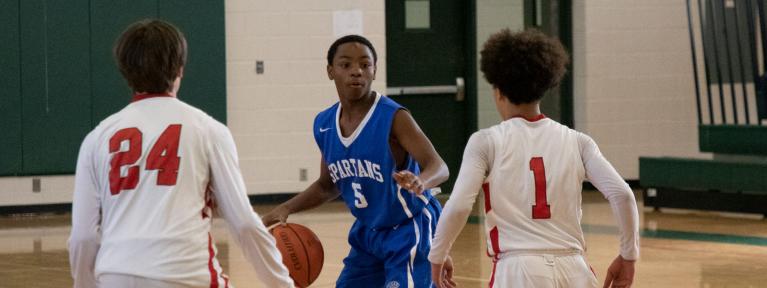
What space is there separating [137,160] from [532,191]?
964 mm

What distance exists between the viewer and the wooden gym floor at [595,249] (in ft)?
22.6

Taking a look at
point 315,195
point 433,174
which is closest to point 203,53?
point 315,195

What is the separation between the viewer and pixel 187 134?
110 inches

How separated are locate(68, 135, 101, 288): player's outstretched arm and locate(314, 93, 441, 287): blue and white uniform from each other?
149cm

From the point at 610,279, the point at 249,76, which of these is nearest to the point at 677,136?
the point at 249,76

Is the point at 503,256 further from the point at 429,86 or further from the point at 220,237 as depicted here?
the point at 429,86

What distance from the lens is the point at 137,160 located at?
278 centimetres

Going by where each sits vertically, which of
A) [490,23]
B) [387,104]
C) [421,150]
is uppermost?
[490,23]

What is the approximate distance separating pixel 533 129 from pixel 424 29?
8.12 meters

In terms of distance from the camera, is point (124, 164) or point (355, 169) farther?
point (355, 169)

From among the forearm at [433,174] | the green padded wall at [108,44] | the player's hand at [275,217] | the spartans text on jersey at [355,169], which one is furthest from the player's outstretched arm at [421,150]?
the green padded wall at [108,44]

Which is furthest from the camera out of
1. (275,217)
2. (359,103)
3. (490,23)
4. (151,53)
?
(490,23)

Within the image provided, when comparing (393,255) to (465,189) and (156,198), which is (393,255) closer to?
(465,189)

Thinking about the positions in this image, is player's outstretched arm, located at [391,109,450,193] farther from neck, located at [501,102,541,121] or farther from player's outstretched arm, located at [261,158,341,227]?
neck, located at [501,102,541,121]
